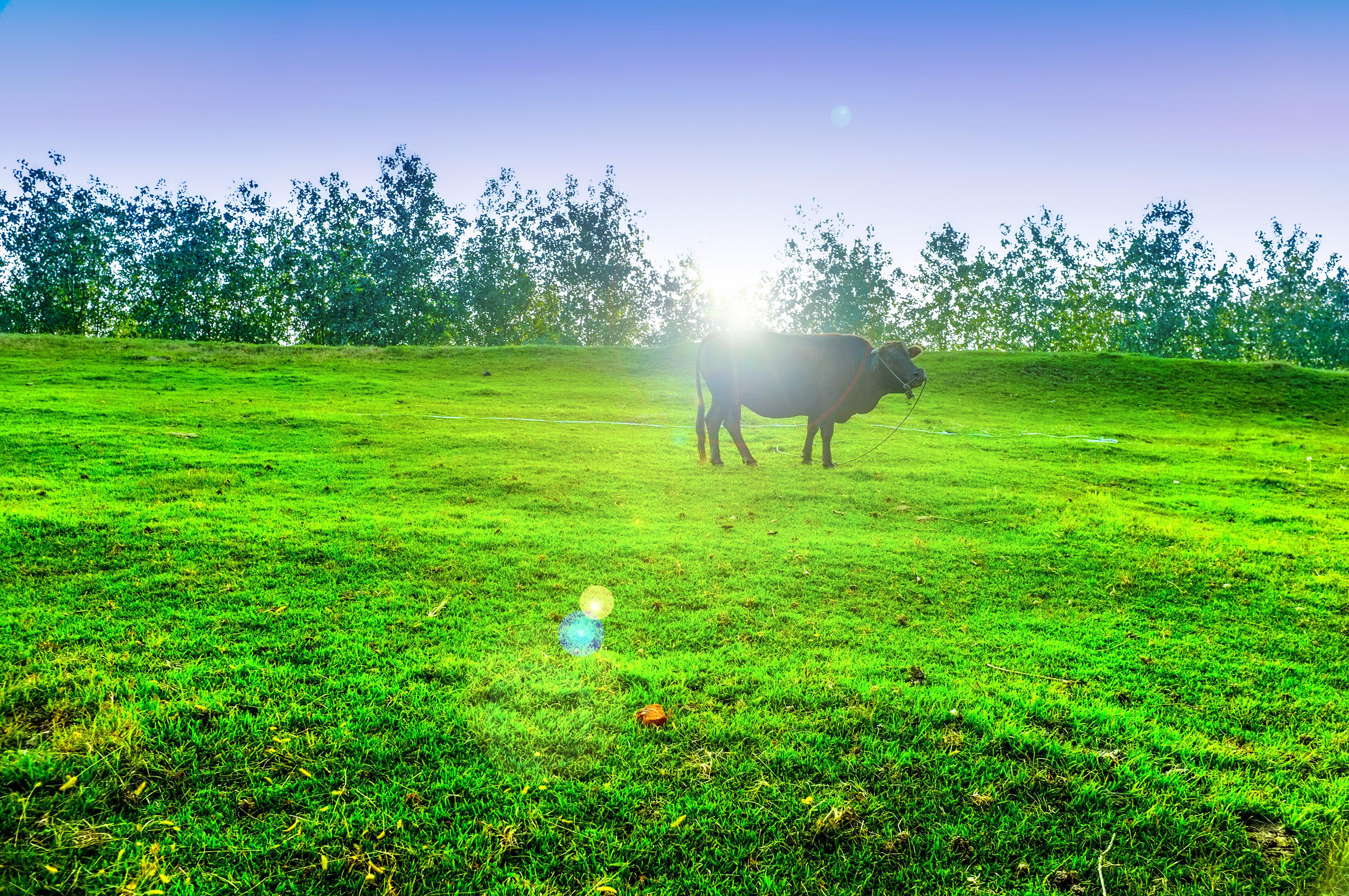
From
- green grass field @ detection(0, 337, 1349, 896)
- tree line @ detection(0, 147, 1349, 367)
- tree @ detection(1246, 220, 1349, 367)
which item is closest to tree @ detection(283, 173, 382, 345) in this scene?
tree line @ detection(0, 147, 1349, 367)

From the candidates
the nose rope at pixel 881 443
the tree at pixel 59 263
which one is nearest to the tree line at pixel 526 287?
the tree at pixel 59 263

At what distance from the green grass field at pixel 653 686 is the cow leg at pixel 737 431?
1.46m

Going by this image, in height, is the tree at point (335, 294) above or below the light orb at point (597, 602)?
above

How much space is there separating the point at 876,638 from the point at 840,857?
225cm

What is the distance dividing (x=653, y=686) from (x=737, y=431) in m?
7.46

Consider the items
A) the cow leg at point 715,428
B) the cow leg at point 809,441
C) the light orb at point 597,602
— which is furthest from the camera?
the cow leg at point 809,441

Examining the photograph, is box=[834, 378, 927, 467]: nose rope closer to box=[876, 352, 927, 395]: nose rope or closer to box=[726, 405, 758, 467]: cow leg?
box=[876, 352, 927, 395]: nose rope

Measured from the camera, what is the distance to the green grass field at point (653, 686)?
9.51 ft

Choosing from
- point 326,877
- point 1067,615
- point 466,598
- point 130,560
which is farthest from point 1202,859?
point 130,560

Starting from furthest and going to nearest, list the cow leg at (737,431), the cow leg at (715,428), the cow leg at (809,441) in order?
the cow leg at (809,441)
the cow leg at (715,428)
the cow leg at (737,431)

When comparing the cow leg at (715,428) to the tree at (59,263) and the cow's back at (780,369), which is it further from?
the tree at (59,263)

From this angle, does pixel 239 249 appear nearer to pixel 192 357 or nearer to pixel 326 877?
pixel 192 357

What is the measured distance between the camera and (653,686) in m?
4.17

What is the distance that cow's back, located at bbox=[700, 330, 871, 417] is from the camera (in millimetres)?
11211
